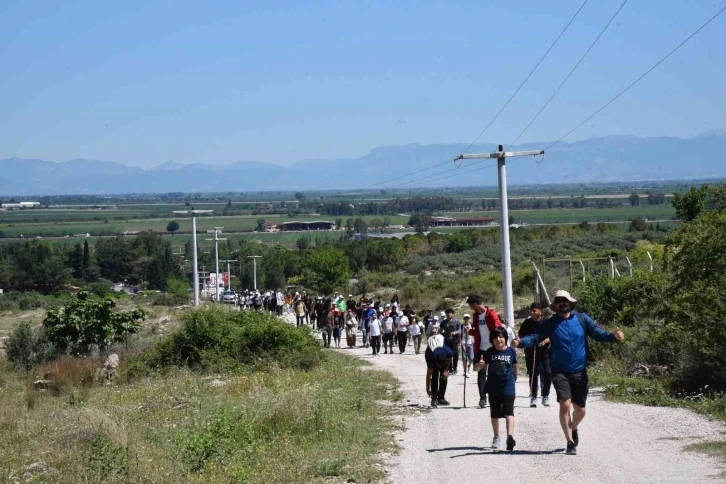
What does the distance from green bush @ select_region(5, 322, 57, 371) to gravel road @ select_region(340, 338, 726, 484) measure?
58.6ft

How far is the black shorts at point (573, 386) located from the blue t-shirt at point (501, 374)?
0.86 metres

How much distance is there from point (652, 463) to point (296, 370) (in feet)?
40.8

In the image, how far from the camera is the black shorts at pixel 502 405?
1148 centimetres

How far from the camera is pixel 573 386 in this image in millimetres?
10844

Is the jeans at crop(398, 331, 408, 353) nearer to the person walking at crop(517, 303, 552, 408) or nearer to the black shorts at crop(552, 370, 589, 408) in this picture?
the person walking at crop(517, 303, 552, 408)

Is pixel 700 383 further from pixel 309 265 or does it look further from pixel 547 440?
pixel 309 265

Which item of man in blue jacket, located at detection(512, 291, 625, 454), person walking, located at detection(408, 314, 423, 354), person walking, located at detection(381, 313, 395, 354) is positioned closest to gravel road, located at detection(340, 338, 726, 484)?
man in blue jacket, located at detection(512, 291, 625, 454)

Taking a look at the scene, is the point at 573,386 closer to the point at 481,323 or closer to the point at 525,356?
the point at 481,323

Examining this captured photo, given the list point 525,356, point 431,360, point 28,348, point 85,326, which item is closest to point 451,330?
point 525,356

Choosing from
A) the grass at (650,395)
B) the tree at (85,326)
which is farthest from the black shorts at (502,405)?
the tree at (85,326)

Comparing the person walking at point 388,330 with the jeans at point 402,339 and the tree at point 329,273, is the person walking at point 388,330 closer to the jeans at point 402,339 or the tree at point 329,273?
the jeans at point 402,339

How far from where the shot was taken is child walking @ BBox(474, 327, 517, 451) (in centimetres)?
1149

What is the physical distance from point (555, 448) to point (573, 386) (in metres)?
1.12

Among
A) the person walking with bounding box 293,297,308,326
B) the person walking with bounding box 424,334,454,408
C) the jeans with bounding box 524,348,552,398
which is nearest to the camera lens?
the jeans with bounding box 524,348,552,398
